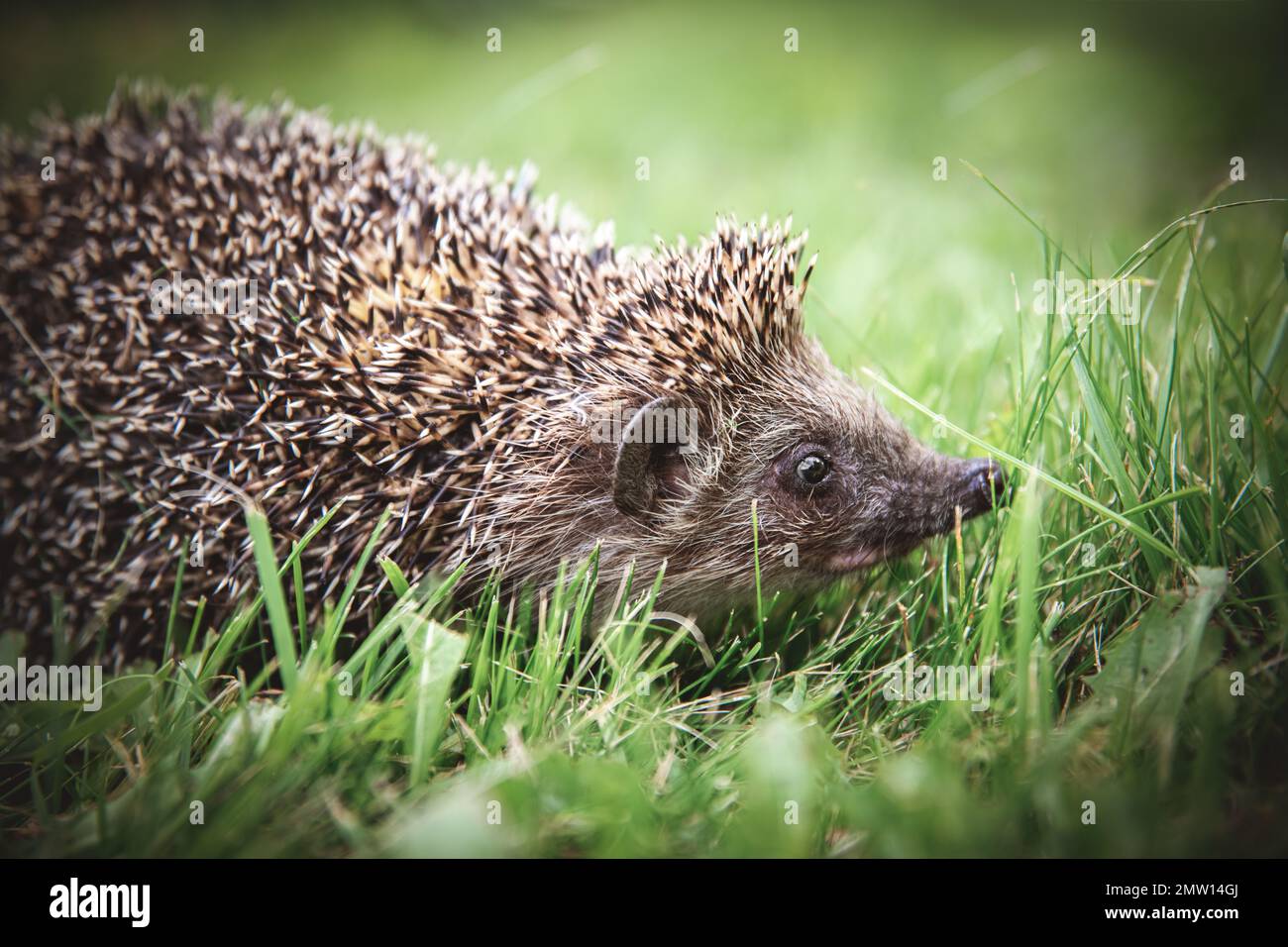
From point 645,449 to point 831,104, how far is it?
4.85 metres

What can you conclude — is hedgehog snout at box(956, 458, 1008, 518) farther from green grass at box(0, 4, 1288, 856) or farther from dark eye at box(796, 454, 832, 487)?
dark eye at box(796, 454, 832, 487)

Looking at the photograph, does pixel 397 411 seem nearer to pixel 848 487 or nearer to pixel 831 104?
pixel 848 487

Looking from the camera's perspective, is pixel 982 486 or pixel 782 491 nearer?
pixel 982 486

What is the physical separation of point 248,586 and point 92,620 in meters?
0.49

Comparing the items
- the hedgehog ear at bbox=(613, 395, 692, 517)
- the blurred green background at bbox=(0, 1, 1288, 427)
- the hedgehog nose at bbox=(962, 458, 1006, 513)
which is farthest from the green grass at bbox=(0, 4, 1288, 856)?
the blurred green background at bbox=(0, 1, 1288, 427)

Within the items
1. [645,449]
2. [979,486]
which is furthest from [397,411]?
[979,486]

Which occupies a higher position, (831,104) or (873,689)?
(831,104)

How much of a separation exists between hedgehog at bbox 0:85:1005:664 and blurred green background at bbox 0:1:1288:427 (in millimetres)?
1213

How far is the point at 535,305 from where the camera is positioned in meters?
2.46

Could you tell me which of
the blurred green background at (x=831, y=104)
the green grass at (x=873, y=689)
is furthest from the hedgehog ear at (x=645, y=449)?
the blurred green background at (x=831, y=104)

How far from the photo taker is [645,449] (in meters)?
2.42

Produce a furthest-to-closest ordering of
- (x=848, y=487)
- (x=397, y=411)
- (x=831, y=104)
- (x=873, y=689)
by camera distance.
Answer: (x=831, y=104) < (x=848, y=487) < (x=397, y=411) < (x=873, y=689)

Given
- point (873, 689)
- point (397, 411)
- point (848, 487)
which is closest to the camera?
point (873, 689)

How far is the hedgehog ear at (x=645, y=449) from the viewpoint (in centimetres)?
236
